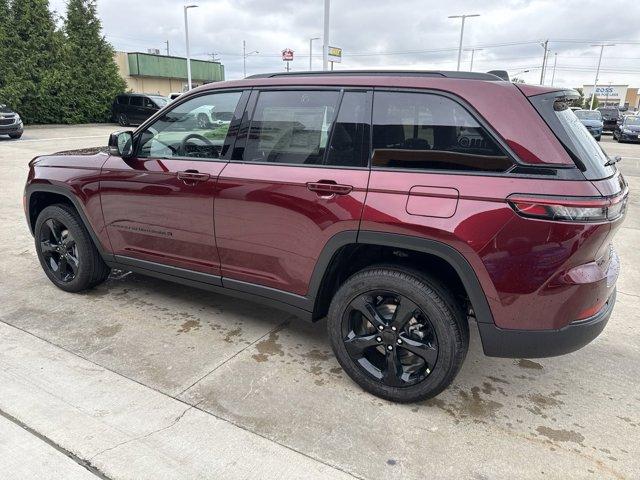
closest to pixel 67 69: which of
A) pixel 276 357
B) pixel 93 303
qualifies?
pixel 93 303

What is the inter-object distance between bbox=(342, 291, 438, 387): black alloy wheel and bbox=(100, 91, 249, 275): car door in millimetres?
1097

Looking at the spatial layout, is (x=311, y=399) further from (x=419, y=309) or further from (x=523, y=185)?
(x=523, y=185)

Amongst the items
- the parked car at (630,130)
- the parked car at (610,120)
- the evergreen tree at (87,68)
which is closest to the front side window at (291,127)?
the parked car at (630,130)

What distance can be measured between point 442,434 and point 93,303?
2.96 meters

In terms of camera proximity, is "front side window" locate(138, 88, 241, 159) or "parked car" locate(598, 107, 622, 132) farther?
"parked car" locate(598, 107, 622, 132)

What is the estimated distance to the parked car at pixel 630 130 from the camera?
21.3 meters

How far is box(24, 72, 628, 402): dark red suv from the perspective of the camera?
2232mm

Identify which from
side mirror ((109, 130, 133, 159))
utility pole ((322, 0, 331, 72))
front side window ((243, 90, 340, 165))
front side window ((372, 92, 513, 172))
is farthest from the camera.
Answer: utility pole ((322, 0, 331, 72))

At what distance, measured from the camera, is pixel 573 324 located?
2324 millimetres

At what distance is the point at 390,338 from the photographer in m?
2.62

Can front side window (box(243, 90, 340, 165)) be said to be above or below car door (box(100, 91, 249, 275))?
above

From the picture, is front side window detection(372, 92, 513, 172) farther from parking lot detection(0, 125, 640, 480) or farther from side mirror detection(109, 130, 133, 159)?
side mirror detection(109, 130, 133, 159)

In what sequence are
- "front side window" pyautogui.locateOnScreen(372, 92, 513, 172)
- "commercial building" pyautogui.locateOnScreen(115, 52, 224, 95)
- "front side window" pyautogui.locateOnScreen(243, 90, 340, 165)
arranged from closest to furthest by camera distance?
"front side window" pyautogui.locateOnScreen(372, 92, 513, 172)
"front side window" pyautogui.locateOnScreen(243, 90, 340, 165)
"commercial building" pyautogui.locateOnScreen(115, 52, 224, 95)

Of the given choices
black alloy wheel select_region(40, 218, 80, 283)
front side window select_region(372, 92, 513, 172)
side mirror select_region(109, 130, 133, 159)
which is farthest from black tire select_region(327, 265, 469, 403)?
black alloy wheel select_region(40, 218, 80, 283)
